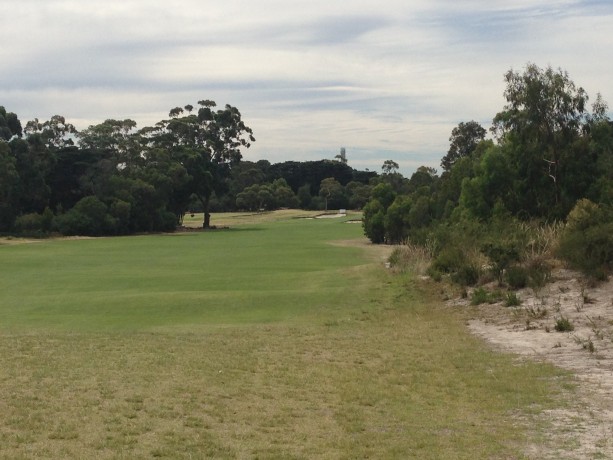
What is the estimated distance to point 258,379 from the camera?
11.7 m

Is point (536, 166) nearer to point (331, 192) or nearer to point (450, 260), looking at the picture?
point (450, 260)

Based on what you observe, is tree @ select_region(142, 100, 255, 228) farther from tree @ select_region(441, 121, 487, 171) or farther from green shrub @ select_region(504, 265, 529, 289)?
green shrub @ select_region(504, 265, 529, 289)

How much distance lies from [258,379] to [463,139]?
7345 centimetres

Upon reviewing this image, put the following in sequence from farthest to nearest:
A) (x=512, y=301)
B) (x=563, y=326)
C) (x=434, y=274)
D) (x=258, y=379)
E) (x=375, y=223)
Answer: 1. (x=375, y=223)
2. (x=434, y=274)
3. (x=512, y=301)
4. (x=563, y=326)
5. (x=258, y=379)

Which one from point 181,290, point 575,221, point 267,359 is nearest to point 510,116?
point 575,221

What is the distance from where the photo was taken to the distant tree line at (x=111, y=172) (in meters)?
78.9

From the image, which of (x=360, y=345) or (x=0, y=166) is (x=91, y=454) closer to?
(x=360, y=345)

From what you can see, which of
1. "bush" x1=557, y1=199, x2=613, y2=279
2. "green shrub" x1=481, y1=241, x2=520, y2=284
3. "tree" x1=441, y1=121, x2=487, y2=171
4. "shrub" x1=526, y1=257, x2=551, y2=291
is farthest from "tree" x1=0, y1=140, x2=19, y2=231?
"bush" x1=557, y1=199, x2=613, y2=279

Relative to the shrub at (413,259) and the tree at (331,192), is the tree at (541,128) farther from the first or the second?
the tree at (331,192)

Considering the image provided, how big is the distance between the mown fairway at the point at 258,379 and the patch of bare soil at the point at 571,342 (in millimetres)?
414

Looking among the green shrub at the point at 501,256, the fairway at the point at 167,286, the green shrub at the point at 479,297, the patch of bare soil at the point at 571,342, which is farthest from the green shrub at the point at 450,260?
the patch of bare soil at the point at 571,342

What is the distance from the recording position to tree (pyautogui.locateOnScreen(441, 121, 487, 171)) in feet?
266

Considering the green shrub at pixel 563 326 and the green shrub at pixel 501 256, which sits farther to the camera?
the green shrub at pixel 501 256

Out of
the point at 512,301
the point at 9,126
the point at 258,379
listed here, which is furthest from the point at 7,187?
the point at 258,379
